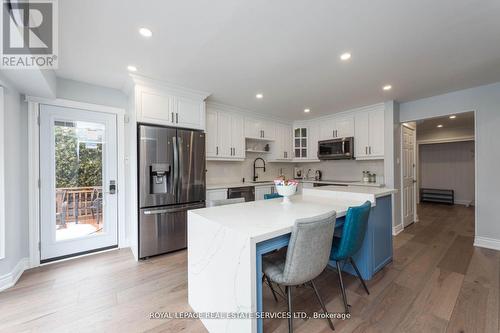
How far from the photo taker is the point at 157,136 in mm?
2934

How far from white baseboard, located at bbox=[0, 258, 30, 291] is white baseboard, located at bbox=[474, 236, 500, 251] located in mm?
6139

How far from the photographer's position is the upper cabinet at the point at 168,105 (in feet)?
9.42

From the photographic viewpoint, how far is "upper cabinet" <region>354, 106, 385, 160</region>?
4.03m

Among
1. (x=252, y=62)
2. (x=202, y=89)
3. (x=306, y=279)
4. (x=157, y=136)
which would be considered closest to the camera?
(x=306, y=279)

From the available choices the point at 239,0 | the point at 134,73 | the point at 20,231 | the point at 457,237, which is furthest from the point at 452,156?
the point at 20,231

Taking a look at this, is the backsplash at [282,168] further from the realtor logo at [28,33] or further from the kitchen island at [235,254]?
the realtor logo at [28,33]

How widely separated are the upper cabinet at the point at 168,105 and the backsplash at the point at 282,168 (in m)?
1.27

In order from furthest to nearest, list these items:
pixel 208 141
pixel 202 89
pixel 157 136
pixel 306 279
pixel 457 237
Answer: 1. pixel 208 141
2. pixel 457 237
3. pixel 202 89
4. pixel 157 136
5. pixel 306 279

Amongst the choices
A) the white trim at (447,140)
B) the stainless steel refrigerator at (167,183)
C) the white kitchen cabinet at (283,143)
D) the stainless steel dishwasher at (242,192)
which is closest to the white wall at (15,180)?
the stainless steel refrigerator at (167,183)

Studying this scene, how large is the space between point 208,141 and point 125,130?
133cm

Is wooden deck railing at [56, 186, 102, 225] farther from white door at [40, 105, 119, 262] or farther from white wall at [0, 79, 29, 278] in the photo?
white wall at [0, 79, 29, 278]

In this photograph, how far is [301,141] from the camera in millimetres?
5367

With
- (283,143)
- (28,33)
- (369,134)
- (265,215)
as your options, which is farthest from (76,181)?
(369,134)

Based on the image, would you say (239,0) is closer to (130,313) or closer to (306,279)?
(306,279)
